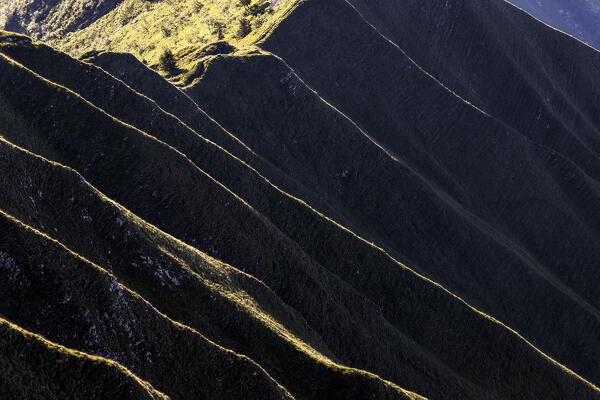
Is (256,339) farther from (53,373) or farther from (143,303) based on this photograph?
(53,373)

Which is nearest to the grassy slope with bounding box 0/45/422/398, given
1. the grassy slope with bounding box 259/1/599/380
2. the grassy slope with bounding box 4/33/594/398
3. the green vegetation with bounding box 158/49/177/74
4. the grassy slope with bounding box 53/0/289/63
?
the grassy slope with bounding box 4/33/594/398

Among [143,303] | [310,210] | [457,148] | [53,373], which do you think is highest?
[457,148]

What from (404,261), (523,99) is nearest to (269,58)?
(404,261)

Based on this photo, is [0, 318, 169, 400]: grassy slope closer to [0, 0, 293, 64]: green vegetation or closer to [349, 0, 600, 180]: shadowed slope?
[0, 0, 293, 64]: green vegetation

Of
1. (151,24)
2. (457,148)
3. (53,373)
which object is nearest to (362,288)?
(53,373)

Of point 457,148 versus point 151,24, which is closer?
point 457,148

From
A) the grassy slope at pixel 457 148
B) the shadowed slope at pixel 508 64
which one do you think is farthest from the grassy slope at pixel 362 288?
the shadowed slope at pixel 508 64
